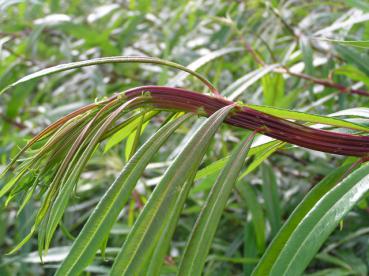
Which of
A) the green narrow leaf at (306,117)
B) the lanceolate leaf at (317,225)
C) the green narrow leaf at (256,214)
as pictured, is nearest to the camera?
the lanceolate leaf at (317,225)

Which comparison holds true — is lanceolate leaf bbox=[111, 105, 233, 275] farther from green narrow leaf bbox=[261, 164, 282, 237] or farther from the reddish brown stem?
green narrow leaf bbox=[261, 164, 282, 237]

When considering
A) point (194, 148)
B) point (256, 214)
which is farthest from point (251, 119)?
point (256, 214)

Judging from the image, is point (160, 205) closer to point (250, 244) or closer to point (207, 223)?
point (207, 223)

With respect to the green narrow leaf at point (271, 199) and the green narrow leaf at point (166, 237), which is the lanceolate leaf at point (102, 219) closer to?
the green narrow leaf at point (166, 237)

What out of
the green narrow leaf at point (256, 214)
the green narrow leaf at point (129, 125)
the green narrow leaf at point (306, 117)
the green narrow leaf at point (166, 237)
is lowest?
the green narrow leaf at point (166, 237)

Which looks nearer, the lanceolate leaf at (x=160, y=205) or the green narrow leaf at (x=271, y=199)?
the lanceolate leaf at (x=160, y=205)

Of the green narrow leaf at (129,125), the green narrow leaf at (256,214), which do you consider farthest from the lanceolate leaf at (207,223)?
the green narrow leaf at (256,214)

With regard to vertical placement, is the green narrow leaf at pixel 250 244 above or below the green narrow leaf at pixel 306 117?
below

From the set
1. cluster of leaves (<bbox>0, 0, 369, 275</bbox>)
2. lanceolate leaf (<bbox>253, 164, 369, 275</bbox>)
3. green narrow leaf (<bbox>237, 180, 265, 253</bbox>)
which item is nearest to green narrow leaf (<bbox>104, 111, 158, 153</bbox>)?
cluster of leaves (<bbox>0, 0, 369, 275</bbox>)
